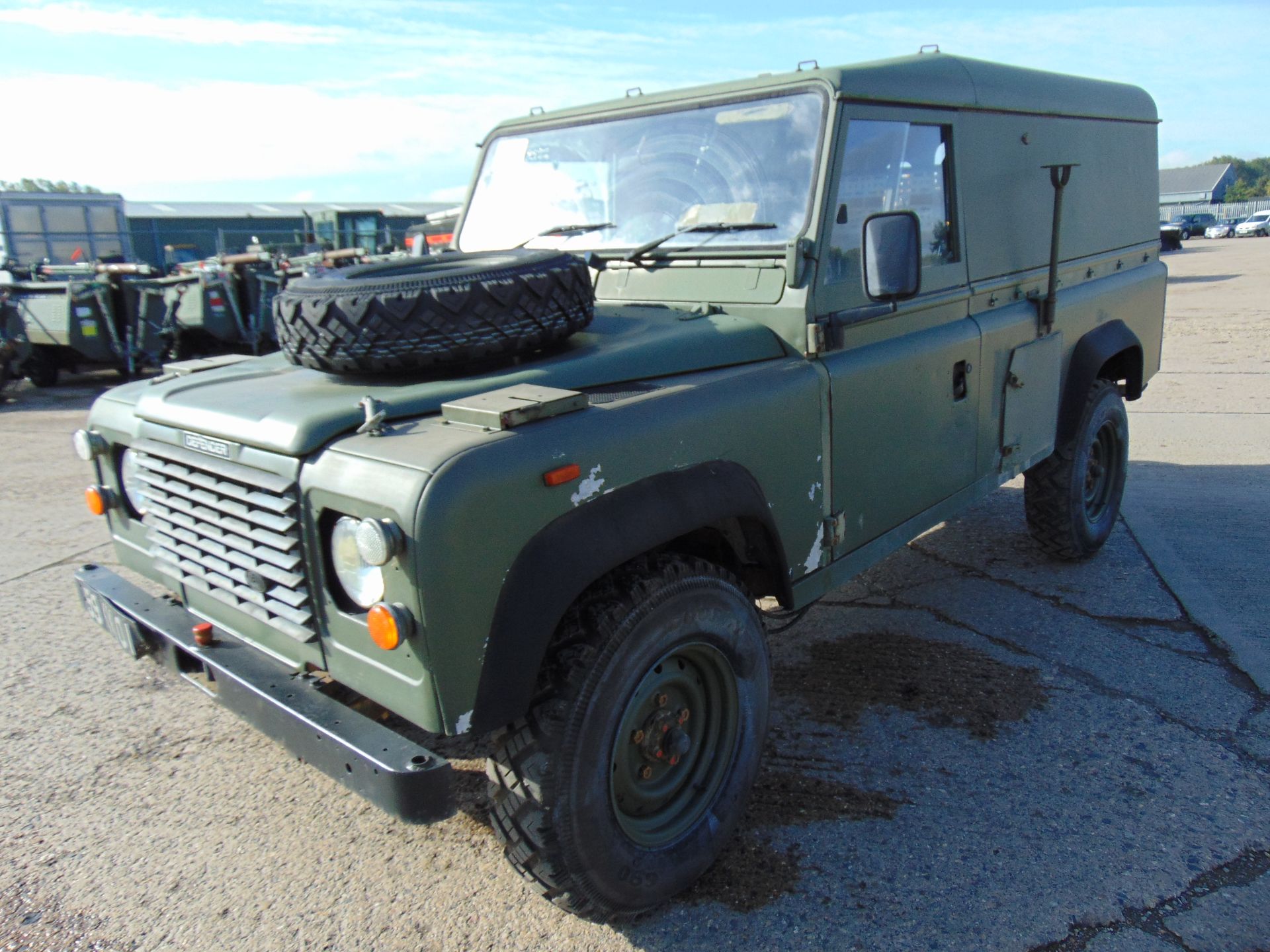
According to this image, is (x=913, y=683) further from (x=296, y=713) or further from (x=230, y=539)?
(x=230, y=539)

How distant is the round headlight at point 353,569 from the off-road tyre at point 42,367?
1324cm

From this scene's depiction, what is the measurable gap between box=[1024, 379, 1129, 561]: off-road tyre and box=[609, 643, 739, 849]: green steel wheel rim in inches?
107

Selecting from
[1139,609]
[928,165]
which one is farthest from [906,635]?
[928,165]

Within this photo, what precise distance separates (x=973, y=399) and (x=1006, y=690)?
1162 mm

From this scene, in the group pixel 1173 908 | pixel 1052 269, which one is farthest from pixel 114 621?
pixel 1052 269

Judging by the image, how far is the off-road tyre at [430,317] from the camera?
2.47 metres

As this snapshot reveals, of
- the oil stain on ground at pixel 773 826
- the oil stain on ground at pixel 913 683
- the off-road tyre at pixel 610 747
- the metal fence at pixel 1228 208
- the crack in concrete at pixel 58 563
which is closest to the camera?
the off-road tyre at pixel 610 747

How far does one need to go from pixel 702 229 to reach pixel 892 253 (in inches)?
28.0

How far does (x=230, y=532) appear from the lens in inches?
98.1

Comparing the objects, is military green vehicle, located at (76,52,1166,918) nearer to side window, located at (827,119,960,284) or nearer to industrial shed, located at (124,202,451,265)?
side window, located at (827,119,960,284)

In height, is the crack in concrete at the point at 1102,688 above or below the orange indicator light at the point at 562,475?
below

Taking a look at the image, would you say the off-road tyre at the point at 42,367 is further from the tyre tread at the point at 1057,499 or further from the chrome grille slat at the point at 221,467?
the tyre tread at the point at 1057,499

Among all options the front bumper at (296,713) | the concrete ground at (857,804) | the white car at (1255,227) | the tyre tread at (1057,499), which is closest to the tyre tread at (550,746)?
the front bumper at (296,713)

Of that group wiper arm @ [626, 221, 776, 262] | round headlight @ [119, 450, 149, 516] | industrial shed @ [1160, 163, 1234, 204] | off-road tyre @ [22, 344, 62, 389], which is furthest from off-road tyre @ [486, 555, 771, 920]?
industrial shed @ [1160, 163, 1234, 204]
